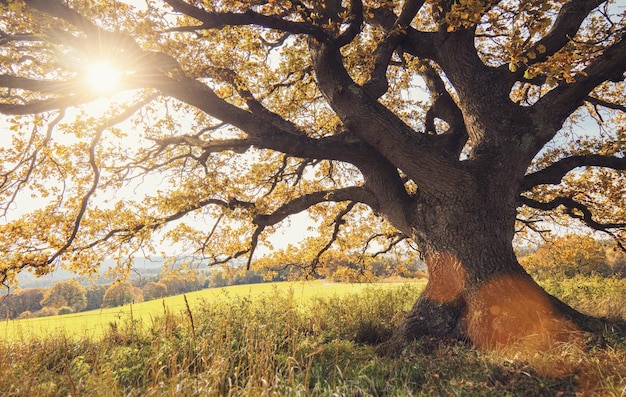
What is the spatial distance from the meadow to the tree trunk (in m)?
0.47

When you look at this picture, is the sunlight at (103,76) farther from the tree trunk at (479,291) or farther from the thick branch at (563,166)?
the thick branch at (563,166)

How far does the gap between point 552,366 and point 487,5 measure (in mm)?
5090

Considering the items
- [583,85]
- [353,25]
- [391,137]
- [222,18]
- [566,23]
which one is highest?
[353,25]

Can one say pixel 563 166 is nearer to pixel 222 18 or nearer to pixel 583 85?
pixel 583 85

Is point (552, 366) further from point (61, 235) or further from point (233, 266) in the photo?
point (61, 235)

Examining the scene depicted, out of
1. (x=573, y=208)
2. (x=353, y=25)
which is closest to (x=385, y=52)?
(x=353, y=25)

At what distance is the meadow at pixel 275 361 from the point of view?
327cm

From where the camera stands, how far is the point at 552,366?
145 inches

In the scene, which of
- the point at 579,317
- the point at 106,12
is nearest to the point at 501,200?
the point at 579,317

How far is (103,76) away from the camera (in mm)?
5383

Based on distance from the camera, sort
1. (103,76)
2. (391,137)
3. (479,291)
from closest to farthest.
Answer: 1. (103,76)
2. (479,291)
3. (391,137)

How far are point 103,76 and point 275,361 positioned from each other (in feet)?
16.6

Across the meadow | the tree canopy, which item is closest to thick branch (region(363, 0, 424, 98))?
the tree canopy

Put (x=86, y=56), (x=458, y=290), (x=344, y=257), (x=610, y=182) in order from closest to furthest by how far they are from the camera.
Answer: (x=86, y=56) → (x=458, y=290) → (x=610, y=182) → (x=344, y=257)
